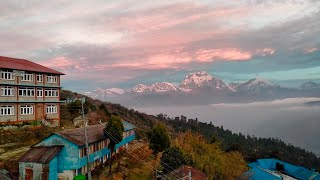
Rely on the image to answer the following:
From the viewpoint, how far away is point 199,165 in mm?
54156

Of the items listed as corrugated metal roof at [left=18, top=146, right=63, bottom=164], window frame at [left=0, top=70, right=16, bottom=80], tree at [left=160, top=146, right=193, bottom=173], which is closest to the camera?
corrugated metal roof at [left=18, top=146, right=63, bottom=164]

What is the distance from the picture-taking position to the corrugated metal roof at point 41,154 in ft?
124

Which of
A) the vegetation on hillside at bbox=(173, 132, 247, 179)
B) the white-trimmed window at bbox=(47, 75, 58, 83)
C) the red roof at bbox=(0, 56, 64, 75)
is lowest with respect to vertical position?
the vegetation on hillside at bbox=(173, 132, 247, 179)

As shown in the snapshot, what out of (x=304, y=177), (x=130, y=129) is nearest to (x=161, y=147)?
(x=130, y=129)

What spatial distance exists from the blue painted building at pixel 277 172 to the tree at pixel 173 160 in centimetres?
1543

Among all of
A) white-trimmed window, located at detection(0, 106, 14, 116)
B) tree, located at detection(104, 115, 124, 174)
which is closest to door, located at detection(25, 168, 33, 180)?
tree, located at detection(104, 115, 124, 174)

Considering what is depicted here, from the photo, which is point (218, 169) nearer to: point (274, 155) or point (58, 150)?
point (58, 150)

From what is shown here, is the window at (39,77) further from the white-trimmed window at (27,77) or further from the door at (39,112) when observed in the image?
the door at (39,112)

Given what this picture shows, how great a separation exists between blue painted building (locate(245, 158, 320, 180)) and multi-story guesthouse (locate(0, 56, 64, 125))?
3499 centimetres

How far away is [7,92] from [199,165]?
30.2 m

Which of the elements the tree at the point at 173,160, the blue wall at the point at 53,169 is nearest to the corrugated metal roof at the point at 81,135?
the blue wall at the point at 53,169

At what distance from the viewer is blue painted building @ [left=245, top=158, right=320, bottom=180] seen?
61.5m

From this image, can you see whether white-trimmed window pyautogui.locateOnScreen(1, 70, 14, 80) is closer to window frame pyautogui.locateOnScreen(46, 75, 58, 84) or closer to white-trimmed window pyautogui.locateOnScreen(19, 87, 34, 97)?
white-trimmed window pyautogui.locateOnScreen(19, 87, 34, 97)

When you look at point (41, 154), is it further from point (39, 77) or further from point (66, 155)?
point (39, 77)
